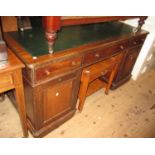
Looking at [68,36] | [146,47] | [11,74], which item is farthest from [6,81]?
[146,47]

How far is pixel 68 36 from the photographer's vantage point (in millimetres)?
1314

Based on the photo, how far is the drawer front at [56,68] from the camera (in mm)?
981

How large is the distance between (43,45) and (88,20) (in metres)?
0.38

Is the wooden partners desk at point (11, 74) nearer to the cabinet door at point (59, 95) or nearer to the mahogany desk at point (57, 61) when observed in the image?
the mahogany desk at point (57, 61)

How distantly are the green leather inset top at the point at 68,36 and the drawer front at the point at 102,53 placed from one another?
0.10 metres

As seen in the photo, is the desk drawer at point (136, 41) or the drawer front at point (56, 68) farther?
the desk drawer at point (136, 41)

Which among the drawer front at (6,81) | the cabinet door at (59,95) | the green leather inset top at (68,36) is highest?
the green leather inset top at (68,36)

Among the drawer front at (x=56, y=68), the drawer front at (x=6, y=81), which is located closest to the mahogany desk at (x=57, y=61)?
the drawer front at (x=56, y=68)

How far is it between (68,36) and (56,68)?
0.40 m

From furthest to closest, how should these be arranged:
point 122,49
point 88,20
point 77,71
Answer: point 122,49, point 77,71, point 88,20

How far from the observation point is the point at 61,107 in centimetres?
138
